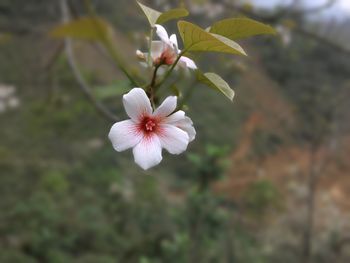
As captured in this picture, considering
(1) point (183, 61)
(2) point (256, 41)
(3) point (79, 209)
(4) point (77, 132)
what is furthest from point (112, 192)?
(2) point (256, 41)

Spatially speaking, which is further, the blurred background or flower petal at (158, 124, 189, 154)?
the blurred background

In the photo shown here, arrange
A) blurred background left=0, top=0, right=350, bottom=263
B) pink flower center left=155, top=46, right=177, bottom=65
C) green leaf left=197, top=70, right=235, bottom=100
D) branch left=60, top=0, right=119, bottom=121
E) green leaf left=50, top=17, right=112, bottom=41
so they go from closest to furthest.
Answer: green leaf left=50, top=17, right=112, bottom=41 < green leaf left=197, top=70, right=235, bottom=100 < pink flower center left=155, top=46, right=177, bottom=65 < branch left=60, top=0, right=119, bottom=121 < blurred background left=0, top=0, right=350, bottom=263

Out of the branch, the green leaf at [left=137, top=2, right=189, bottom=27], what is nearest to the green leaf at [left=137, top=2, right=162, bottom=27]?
the green leaf at [left=137, top=2, right=189, bottom=27]

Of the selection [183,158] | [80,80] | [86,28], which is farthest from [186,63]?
[183,158]

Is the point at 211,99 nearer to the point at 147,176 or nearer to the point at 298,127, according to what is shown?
the point at 298,127

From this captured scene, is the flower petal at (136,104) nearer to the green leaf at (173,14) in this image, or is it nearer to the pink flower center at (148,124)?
the pink flower center at (148,124)

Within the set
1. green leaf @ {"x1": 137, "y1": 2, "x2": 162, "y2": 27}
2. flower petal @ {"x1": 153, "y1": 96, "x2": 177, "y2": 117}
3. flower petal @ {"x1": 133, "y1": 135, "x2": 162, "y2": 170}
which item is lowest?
flower petal @ {"x1": 133, "y1": 135, "x2": 162, "y2": 170}

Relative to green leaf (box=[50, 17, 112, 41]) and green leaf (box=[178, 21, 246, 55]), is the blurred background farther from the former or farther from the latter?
green leaf (box=[50, 17, 112, 41])

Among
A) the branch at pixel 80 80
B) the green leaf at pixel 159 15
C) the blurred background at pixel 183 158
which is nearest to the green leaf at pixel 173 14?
the green leaf at pixel 159 15
